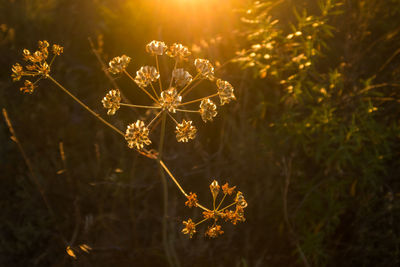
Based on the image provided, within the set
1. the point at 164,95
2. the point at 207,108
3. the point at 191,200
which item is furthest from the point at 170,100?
the point at 191,200

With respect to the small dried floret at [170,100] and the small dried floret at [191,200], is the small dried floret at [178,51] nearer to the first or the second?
A: the small dried floret at [170,100]

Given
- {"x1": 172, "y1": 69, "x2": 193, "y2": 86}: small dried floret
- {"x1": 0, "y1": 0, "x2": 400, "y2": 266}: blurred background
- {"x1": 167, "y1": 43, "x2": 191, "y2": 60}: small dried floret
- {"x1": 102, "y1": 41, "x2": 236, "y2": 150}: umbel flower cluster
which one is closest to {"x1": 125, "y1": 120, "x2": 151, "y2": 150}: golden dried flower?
{"x1": 102, "y1": 41, "x2": 236, "y2": 150}: umbel flower cluster

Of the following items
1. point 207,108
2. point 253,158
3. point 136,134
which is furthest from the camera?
point 253,158

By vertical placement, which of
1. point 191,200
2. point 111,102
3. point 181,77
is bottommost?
point 191,200

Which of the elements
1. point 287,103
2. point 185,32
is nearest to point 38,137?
point 185,32

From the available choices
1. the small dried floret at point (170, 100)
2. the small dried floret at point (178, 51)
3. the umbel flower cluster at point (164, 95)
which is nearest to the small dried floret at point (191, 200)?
the umbel flower cluster at point (164, 95)

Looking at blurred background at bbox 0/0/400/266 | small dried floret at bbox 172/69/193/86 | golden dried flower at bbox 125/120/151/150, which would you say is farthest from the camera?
blurred background at bbox 0/0/400/266

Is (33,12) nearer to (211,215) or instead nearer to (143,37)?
(143,37)

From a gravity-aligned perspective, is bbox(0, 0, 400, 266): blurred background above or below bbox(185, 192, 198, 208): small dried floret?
above

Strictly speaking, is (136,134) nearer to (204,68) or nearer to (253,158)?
(204,68)

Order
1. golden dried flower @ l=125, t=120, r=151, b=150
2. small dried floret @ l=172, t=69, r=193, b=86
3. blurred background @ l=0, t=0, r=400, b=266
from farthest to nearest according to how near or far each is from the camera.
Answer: blurred background @ l=0, t=0, r=400, b=266
small dried floret @ l=172, t=69, r=193, b=86
golden dried flower @ l=125, t=120, r=151, b=150

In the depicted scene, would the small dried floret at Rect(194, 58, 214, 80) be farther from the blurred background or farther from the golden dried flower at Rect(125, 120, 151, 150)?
the blurred background
